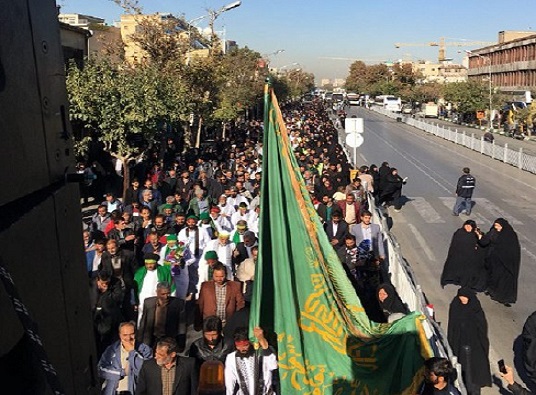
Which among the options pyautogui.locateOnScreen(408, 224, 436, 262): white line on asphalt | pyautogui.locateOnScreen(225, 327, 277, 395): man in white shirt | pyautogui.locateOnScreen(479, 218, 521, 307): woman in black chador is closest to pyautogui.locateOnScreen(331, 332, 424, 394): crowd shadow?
pyautogui.locateOnScreen(225, 327, 277, 395): man in white shirt

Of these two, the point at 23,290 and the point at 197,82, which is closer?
the point at 23,290

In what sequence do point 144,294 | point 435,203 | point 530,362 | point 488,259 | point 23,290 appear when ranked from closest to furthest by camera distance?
point 23,290 < point 530,362 < point 144,294 < point 488,259 < point 435,203

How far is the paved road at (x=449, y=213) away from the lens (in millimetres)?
9570

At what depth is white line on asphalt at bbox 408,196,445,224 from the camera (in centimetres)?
1681

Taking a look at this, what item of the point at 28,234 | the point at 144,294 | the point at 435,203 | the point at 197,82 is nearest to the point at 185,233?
the point at 144,294

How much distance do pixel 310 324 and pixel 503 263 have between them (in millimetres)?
6138

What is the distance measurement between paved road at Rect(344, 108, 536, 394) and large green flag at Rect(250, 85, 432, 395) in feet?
8.81

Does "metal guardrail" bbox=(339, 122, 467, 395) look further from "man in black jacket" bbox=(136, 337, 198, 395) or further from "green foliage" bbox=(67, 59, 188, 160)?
"green foliage" bbox=(67, 59, 188, 160)

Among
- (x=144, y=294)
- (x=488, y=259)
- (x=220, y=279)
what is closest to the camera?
(x=220, y=279)

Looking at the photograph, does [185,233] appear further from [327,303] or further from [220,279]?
[327,303]

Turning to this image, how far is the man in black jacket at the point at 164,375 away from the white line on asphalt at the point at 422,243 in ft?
29.0

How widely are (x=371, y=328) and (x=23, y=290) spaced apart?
4245mm

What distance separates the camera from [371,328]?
16.6 ft

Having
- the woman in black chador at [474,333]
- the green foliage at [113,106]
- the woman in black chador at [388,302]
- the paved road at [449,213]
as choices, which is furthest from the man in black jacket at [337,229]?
→ the green foliage at [113,106]
